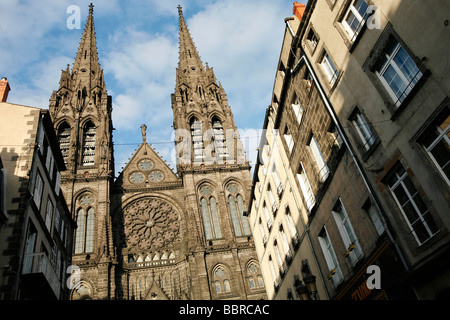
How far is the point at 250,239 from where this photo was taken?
32688 mm

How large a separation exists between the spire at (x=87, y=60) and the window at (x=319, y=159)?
1403 inches

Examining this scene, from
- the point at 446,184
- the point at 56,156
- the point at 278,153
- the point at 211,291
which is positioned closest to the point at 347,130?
the point at 446,184

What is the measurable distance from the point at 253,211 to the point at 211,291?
9.26 m

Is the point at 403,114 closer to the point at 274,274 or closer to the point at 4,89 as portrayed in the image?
the point at 274,274

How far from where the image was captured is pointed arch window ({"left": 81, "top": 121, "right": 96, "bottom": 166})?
36469mm

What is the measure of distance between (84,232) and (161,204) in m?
6.91

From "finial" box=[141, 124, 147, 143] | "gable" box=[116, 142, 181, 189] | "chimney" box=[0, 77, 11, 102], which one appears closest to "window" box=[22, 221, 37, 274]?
"chimney" box=[0, 77, 11, 102]

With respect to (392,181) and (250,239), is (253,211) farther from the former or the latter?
(392,181)

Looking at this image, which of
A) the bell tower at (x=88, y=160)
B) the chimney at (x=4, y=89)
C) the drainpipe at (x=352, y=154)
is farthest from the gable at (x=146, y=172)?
the drainpipe at (x=352, y=154)

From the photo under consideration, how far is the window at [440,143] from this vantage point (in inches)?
294

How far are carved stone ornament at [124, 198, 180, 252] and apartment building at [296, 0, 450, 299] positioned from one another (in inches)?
969

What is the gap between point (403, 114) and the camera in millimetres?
8586

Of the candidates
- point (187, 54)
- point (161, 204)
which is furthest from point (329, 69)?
point (187, 54)

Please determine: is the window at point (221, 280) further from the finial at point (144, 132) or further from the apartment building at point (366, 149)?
the finial at point (144, 132)
